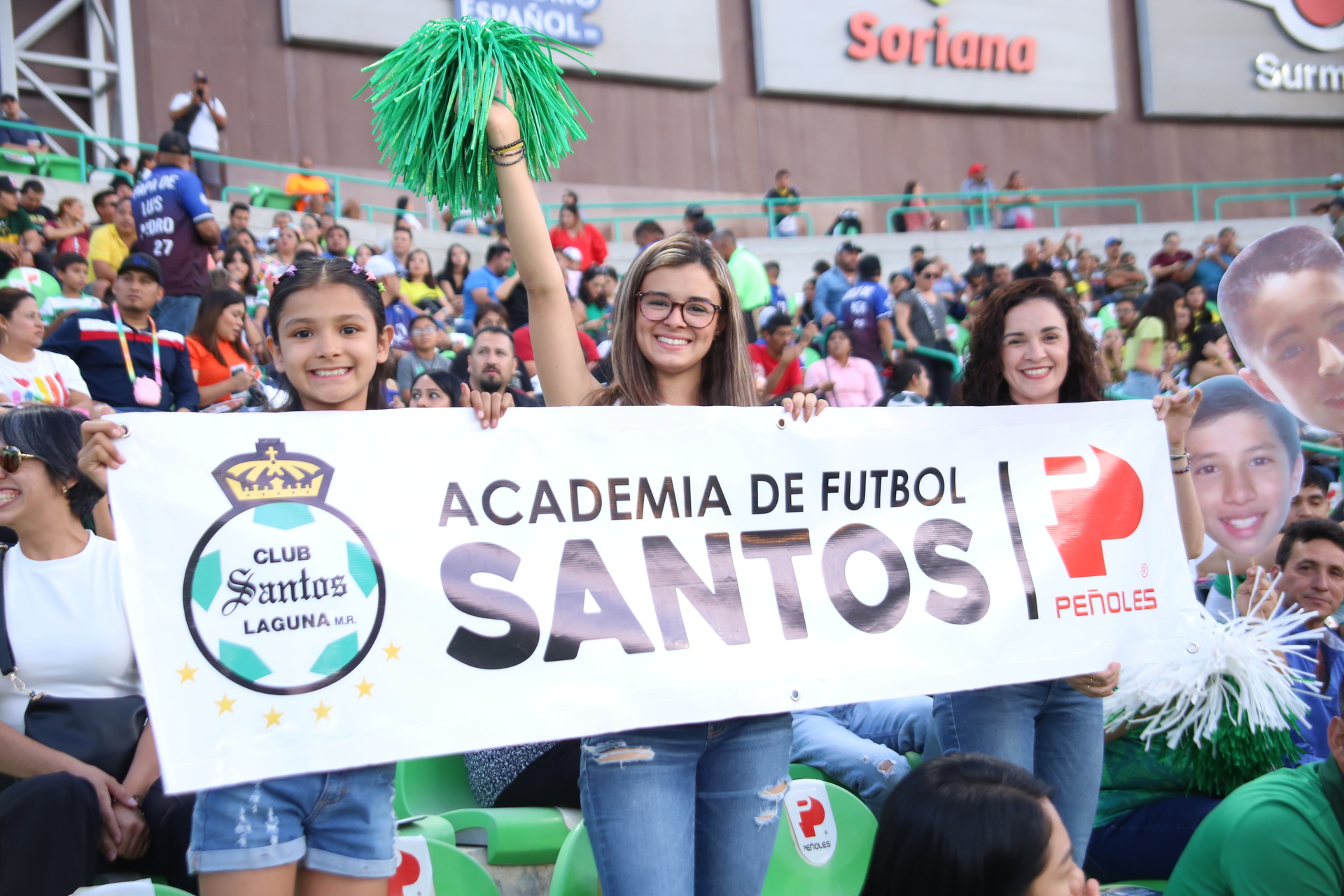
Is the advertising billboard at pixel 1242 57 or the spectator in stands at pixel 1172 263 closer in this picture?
the spectator in stands at pixel 1172 263

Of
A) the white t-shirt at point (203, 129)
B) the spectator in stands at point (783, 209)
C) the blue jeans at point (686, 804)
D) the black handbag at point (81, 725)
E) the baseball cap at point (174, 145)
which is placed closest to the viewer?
the blue jeans at point (686, 804)

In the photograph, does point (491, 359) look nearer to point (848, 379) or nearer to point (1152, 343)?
point (848, 379)

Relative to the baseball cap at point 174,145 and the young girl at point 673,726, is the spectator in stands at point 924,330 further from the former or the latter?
the young girl at point 673,726

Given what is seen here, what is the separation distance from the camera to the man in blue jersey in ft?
23.6

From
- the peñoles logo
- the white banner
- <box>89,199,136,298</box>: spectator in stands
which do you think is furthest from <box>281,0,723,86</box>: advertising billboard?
the white banner

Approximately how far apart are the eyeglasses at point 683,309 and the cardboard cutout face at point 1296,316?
6.73 ft

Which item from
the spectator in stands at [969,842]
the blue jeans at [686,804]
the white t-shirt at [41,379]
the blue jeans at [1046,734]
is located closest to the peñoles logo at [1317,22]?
the white t-shirt at [41,379]

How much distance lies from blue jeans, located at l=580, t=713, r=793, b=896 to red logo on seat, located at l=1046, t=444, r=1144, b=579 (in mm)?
1018

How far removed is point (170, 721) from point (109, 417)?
0.56 metres

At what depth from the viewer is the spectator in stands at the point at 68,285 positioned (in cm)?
740

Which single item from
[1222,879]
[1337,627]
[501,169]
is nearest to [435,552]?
[501,169]

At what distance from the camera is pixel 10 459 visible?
104 inches

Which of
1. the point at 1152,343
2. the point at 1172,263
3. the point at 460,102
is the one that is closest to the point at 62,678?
the point at 460,102

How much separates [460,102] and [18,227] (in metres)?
7.92
